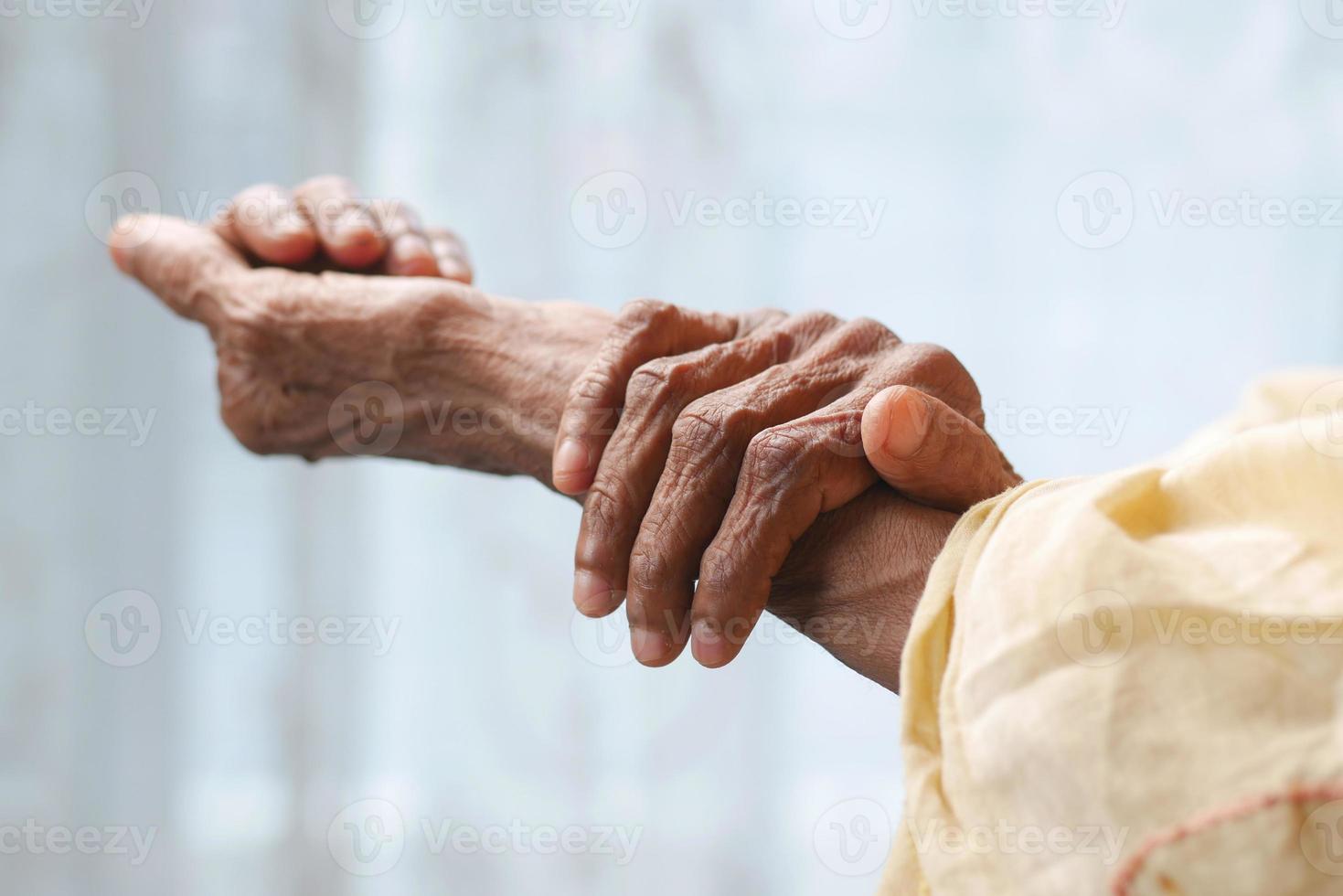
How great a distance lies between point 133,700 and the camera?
71.6 inches

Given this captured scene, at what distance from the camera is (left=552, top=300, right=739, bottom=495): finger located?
0.65m

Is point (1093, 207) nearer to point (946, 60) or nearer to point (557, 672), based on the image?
point (946, 60)

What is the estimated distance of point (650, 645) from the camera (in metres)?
0.58

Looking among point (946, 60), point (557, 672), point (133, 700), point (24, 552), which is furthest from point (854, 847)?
Result: point (24, 552)

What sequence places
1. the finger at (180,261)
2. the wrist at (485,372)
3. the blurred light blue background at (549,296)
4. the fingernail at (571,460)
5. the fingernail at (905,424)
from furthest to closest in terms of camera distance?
the blurred light blue background at (549,296) → the finger at (180,261) → the wrist at (485,372) → the fingernail at (571,460) → the fingernail at (905,424)

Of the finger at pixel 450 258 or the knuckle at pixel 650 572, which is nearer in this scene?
the knuckle at pixel 650 572

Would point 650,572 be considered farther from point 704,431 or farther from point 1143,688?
point 1143,688

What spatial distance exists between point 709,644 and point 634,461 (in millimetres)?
120

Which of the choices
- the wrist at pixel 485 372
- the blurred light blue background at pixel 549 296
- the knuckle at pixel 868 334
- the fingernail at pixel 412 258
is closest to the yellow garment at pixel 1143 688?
the knuckle at pixel 868 334

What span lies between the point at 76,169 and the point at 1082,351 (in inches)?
68.0

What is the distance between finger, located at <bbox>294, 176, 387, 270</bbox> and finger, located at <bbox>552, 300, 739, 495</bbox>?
14.7 inches

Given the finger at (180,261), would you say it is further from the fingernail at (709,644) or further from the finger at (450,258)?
the fingernail at (709,644)

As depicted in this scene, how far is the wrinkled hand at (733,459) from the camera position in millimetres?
556

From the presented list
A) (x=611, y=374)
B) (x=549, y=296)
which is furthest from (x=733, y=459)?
(x=549, y=296)
